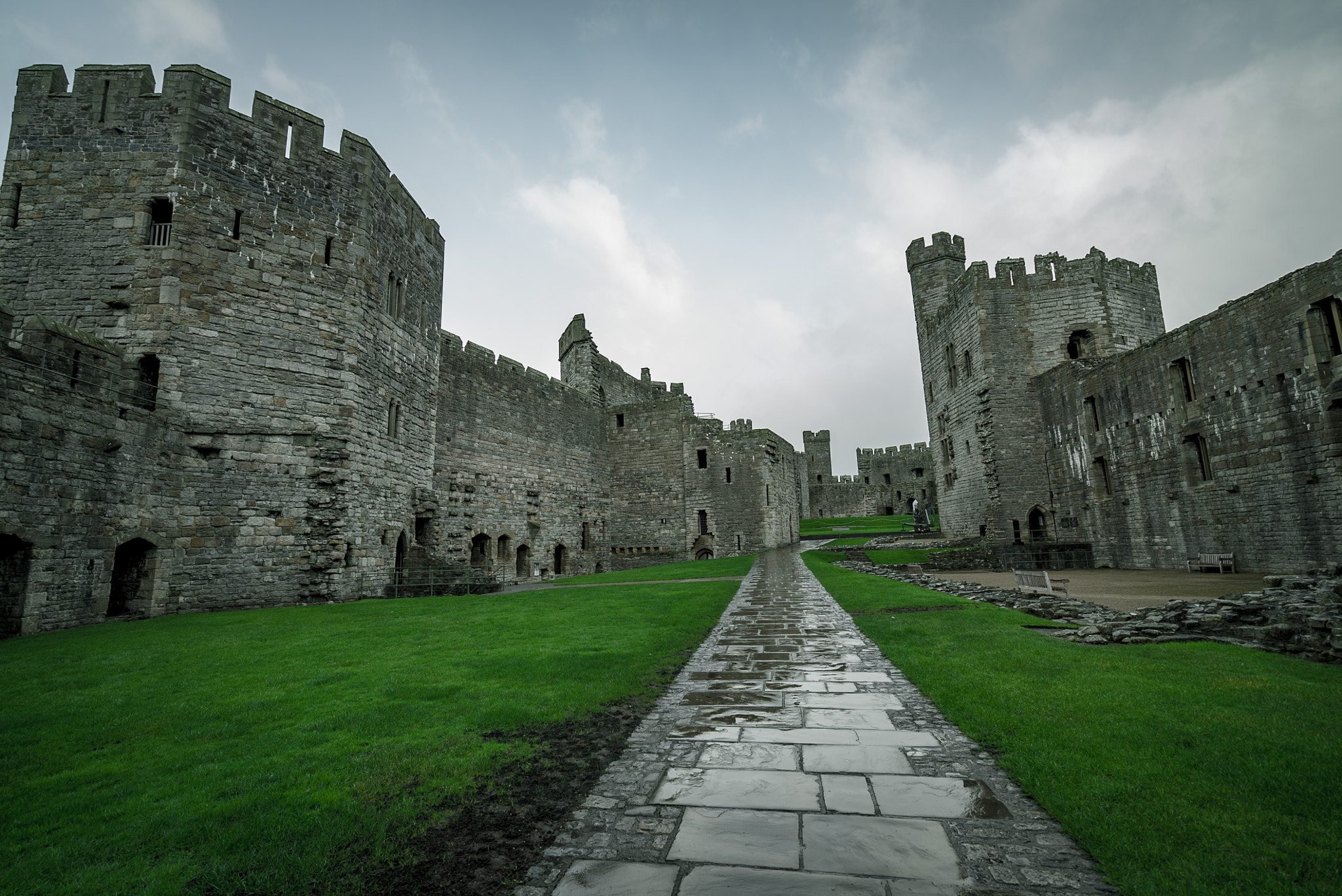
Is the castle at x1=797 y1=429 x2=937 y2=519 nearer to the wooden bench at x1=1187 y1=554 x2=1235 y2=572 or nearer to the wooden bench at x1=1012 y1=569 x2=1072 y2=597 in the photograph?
the wooden bench at x1=1187 y1=554 x2=1235 y2=572

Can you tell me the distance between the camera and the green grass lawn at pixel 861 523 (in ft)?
150

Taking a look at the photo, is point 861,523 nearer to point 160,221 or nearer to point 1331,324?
point 1331,324

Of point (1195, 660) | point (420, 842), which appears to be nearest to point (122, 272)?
point (420, 842)

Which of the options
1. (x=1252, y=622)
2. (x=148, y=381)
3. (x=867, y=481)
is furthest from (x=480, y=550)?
(x=867, y=481)

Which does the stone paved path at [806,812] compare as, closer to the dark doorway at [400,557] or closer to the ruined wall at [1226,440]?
the ruined wall at [1226,440]

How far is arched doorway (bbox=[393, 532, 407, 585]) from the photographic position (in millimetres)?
17641

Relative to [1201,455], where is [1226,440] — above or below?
above

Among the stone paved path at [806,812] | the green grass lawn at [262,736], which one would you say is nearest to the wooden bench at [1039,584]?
the green grass lawn at [262,736]

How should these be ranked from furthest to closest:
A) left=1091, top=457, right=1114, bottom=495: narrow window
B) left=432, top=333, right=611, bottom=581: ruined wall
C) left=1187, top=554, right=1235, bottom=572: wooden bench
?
left=432, top=333, right=611, bottom=581: ruined wall < left=1091, top=457, right=1114, bottom=495: narrow window < left=1187, top=554, right=1235, bottom=572: wooden bench

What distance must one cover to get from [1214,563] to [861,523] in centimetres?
3681

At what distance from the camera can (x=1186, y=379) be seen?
1756cm

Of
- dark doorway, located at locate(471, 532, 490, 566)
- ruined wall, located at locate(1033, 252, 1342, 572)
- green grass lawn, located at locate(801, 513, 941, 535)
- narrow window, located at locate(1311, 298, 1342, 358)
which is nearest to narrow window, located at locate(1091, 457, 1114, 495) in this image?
ruined wall, located at locate(1033, 252, 1342, 572)

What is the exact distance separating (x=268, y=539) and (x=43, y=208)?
31.1 feet

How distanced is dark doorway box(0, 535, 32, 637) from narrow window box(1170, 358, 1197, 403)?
1070 inches
